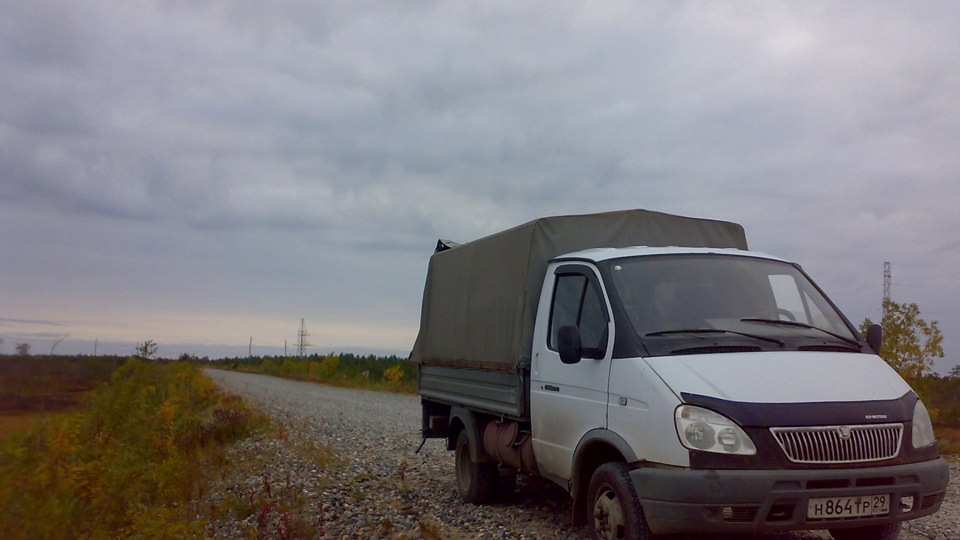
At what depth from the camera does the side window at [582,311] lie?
6.25m

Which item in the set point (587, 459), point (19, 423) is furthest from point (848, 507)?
point (19, 423)

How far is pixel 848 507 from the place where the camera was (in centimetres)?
499

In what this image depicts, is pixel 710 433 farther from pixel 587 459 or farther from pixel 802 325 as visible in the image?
pixel 802 325

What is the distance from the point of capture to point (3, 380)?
9758mm

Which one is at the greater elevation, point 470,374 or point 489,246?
point 489,246

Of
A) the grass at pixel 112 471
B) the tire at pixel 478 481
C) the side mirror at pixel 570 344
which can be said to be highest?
the side mirror at pixel 570 344

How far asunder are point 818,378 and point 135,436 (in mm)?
16827

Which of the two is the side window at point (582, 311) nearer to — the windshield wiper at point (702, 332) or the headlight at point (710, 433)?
the windshield wiper at point (702, 332)

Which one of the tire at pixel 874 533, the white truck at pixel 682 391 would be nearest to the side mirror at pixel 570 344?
the white truck at pixel 682 391

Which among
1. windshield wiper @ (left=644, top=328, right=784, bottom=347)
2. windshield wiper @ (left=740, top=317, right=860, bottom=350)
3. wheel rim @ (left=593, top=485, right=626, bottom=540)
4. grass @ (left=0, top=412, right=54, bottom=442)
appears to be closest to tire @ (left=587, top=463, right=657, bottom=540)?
wheel rim @ (left=593, top=485, right=626, bottom=540)

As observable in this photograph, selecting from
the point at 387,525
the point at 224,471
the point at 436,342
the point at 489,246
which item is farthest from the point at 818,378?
the point at 224,471

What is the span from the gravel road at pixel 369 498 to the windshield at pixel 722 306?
174cm

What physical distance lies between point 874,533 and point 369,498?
6.12 meters

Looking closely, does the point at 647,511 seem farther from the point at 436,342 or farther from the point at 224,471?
the point at 224,471
